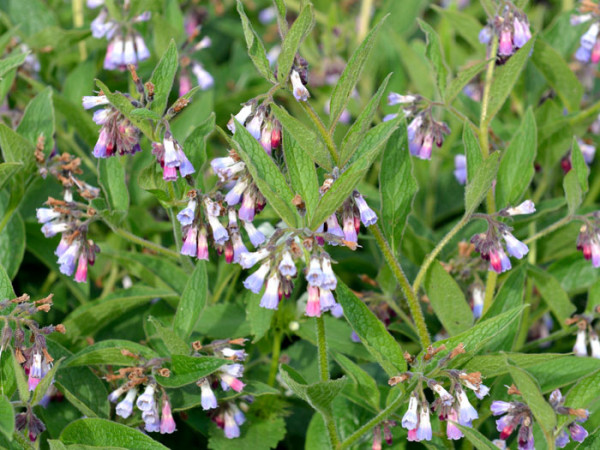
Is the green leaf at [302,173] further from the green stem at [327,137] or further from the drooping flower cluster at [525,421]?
the drooping flower cluster at [525,421]

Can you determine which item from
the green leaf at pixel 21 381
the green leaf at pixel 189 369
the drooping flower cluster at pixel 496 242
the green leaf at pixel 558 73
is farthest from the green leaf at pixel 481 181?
the green leaf at pixel 21 381

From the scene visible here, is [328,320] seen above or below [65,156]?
below

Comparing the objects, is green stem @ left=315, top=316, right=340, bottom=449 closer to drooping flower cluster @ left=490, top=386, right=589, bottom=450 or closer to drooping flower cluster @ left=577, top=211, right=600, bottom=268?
drooping flower cluster @ left=490, top=386, right=589, bottom=450

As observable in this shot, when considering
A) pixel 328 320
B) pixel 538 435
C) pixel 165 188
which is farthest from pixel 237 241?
pixel 538 435

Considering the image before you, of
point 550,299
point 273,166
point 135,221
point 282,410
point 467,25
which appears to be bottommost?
point 282,410

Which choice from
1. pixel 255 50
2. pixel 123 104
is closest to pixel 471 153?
pixel 255 50

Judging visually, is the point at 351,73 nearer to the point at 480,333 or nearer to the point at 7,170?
the point at 480,333

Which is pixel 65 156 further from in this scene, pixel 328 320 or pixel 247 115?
pixel 328 320
